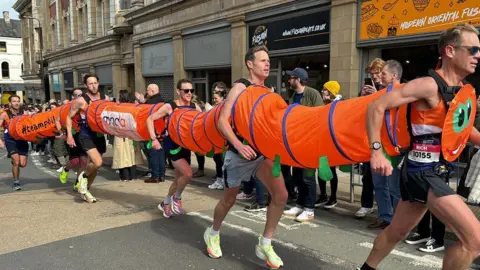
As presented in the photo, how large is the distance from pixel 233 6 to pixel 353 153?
Result: 11.6m

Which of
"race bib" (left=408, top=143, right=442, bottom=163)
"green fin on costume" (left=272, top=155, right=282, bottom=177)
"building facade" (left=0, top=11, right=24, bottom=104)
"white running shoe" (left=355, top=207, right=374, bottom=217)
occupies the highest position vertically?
"building facade" (left=0, top=11, right=24, bottom=104)

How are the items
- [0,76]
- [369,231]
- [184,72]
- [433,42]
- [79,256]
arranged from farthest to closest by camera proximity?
[0,76] < [184,72] < [433,42] < [369,231] < [79,256]

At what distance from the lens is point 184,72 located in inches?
665

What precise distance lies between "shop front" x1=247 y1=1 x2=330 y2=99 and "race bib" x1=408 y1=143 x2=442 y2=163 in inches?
322

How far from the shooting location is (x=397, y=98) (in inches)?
96.7

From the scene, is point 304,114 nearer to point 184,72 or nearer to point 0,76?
point 184,72

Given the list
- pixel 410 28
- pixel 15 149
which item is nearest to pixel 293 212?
pixel 410 28

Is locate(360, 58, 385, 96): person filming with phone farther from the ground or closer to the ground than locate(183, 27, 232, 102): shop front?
closer to the ground

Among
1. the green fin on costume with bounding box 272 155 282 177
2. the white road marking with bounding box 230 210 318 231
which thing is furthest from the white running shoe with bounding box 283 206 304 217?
the green fin on costume with bounding box 272 155 282 177

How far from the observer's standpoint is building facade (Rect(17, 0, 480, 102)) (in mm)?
8653

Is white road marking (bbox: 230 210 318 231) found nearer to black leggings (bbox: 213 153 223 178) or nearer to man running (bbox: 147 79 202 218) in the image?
man running (bbox: 147 79 202 218)

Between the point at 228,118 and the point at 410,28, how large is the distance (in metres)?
6.58

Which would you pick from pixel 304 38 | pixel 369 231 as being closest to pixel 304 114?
pixel 369 231

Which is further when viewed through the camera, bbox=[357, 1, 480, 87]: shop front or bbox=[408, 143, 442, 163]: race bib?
bbox=[357, 1, 480, 87]: shop front
